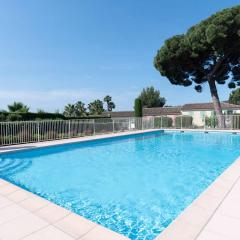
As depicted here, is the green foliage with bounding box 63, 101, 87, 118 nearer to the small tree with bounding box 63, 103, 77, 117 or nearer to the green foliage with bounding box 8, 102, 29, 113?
the small tree with bounding box 63, 103, 77, 117

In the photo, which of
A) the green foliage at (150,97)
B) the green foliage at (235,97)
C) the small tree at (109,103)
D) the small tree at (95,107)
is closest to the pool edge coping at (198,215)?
the small tree at (95,107)

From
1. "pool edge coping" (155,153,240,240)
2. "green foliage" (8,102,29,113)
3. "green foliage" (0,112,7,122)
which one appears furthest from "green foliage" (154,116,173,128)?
"pool edge coping" (155,153,240,240)

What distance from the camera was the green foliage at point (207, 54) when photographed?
55.3ft

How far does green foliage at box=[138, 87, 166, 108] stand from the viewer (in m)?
52.4

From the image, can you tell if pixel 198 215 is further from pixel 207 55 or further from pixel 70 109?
pixel 70 109

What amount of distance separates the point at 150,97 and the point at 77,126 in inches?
1583

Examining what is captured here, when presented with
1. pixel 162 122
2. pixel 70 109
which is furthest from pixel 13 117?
pixel 70 109

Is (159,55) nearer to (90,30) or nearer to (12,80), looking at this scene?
(90,30)

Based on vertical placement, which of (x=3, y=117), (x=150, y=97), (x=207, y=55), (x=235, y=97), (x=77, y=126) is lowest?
(x=77, y=126)

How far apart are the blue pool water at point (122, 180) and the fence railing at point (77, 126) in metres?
1.99

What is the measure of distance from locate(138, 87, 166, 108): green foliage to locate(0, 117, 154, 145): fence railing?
3523 cm

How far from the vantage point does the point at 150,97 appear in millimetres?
52750

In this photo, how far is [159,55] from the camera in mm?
20703

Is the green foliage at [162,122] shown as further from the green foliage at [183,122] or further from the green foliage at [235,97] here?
the green foliage at [235,97]
